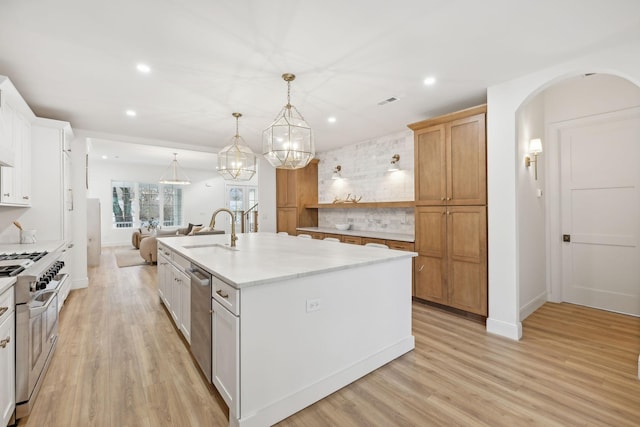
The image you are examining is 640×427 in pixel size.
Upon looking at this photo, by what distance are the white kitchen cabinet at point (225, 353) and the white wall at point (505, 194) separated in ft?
8.76

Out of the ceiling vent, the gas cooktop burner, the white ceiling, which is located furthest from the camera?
the ceiling vent

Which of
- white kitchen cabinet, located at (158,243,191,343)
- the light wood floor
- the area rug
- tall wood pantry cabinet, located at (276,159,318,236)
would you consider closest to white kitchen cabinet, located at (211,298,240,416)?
the light wood floor

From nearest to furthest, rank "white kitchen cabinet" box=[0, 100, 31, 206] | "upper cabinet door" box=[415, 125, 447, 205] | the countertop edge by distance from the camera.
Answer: the countertop edge
"white kitchen cabinet" box=[0, 100, 31, 206]
"upper cabinet door" box=[415, 125, 447, 205]

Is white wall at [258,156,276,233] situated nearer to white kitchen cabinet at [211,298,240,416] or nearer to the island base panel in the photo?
the island base panel

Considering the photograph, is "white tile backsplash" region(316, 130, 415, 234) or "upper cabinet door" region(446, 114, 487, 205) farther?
"white tile backsplash" region(316, 130, 415, 234)

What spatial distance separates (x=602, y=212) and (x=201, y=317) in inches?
181

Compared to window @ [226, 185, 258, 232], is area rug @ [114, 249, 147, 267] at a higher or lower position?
lower

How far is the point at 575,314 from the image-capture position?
3486 millimetres

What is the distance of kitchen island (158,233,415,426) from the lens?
1683 millimetres

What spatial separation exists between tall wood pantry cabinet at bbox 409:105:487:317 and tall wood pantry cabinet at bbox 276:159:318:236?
301 centimetres

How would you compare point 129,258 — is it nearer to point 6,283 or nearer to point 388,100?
point 6,283

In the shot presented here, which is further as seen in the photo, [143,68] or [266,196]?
[266,196]

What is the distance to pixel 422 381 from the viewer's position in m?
2.18

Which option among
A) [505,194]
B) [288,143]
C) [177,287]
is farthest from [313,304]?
[505,194]
